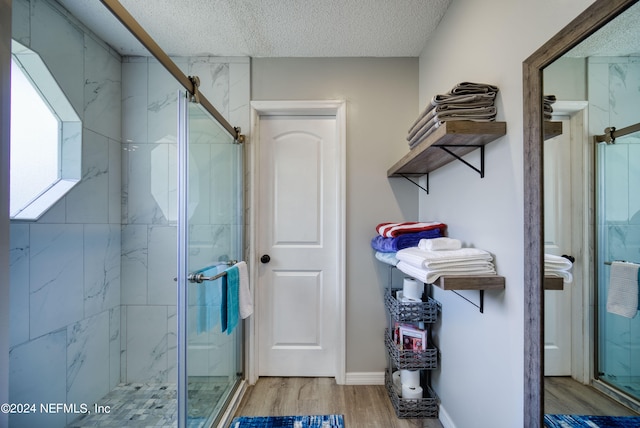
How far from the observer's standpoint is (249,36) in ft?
6.34

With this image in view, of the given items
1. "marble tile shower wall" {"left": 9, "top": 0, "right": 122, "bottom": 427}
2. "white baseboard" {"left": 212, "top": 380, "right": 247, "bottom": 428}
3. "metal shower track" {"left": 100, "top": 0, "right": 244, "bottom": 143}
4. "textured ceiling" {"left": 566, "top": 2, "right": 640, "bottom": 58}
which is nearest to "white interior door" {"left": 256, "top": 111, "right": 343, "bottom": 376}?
"white baseboard" {"left": 212, "top": 380, "right": 247, "bottom": 428}

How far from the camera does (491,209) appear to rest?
1.25 metres

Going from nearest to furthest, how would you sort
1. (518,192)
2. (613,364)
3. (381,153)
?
(613,364)
(518,192)
(381,153)

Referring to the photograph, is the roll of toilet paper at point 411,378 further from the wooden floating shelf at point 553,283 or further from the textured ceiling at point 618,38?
the textured ceiling at point 618,38

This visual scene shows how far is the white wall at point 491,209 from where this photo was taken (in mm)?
1069

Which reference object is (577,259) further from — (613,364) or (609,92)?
(609,92)

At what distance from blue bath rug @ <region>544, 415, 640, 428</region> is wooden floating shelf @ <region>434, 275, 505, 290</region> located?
43cm

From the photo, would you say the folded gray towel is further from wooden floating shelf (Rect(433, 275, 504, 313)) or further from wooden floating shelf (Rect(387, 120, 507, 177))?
wooden floating shelf (Rect(433, 275, 504, 313))

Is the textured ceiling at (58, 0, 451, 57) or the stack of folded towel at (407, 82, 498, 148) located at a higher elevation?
the textured ceiling at (58, 0, 451, 57)

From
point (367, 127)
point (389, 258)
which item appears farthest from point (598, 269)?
point (367, 127)

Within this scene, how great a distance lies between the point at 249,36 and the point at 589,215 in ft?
6.69

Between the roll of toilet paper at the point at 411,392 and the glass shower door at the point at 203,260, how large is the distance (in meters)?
1.11

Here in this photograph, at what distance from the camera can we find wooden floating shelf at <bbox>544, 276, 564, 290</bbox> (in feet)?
2.80

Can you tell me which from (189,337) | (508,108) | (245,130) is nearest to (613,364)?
(508,108)
